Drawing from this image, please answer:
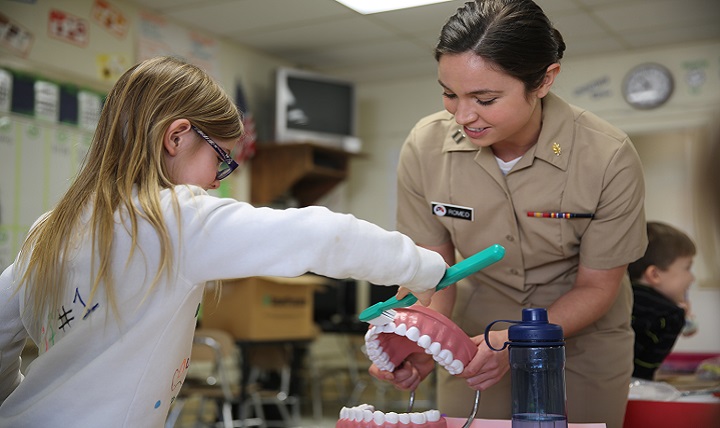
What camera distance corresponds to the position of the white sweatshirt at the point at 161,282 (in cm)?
111

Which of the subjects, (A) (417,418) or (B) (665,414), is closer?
(A) (417,418)

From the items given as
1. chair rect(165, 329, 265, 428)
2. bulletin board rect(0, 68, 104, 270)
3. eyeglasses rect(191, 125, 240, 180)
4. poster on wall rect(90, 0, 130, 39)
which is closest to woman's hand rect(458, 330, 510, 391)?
eyeglasses rect(191, 125, 240, 180)

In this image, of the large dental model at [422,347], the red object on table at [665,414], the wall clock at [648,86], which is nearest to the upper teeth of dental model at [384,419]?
the large dental model at [422,347]

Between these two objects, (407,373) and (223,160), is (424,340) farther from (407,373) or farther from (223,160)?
(223,160)

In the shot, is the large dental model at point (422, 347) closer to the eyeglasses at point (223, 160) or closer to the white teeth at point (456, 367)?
the white teeth at point (456, 367)

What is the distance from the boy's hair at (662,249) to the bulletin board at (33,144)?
2802 mm

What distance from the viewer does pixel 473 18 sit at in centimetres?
147

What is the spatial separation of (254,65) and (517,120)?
14.8 feet

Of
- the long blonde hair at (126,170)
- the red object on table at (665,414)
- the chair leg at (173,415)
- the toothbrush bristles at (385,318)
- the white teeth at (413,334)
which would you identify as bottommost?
the chair leg at (173,415)

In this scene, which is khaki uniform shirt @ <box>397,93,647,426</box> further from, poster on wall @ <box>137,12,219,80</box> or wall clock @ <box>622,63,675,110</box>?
wall clock @ <box>622,63,675,110</box>

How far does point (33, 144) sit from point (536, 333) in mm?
3564

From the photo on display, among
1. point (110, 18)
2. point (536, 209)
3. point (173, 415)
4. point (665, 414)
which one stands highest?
point (110, 18)

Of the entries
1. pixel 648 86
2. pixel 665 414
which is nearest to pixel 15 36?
pixel 665 414

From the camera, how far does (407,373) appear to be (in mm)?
1508
